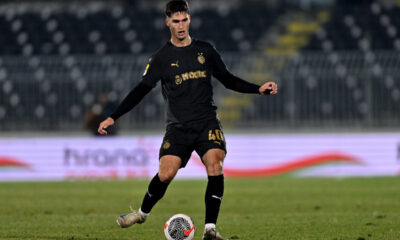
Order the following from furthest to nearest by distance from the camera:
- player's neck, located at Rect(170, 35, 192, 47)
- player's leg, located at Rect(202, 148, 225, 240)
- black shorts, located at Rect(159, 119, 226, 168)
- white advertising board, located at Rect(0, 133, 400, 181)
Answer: white advertising board, located at Rect(0, 133, 400, 181), player's neck, located at Rect(170, 35, 192, 47), black shorts, located at Rect(159, 119, 226, 168), player's leg, located at Rect(202, 148, 225, 240)

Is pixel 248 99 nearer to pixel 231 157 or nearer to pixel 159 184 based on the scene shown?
pixel 231 157

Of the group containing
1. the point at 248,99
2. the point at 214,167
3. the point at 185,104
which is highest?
the point at 248,99

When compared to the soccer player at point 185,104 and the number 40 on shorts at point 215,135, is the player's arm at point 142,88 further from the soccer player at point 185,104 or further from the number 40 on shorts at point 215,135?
the number 40 on shorts at point 215,135

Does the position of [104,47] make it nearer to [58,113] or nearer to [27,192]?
[58,113]

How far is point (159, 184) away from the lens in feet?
22.8

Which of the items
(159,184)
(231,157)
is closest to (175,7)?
(159,184)

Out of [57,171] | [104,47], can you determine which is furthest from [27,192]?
[104,47]

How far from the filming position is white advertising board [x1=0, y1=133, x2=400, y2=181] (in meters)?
16.6

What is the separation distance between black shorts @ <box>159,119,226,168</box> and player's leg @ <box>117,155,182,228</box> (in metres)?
0.06

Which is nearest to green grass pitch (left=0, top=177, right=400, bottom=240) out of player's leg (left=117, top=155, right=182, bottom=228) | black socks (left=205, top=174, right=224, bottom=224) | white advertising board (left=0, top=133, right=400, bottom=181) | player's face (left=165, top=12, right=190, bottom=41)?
player's leg (left=117, top=155, right=182, bottom=228)

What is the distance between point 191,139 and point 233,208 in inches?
156

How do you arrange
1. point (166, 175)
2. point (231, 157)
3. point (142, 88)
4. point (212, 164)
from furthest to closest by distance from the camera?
point (231, 157), point (142, 88), point (166, 175), point (212, 164)

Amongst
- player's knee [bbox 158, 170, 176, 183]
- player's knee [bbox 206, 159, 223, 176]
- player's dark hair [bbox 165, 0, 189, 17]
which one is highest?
player's dark hair [bbox 165, 0, 189, 17]

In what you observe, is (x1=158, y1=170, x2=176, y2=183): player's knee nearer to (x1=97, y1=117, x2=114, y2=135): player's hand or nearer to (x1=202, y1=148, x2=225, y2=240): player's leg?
(x1=202, y1=148, x2=225, y2=240): player's leg
